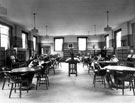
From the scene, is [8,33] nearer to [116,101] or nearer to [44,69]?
[44,69]

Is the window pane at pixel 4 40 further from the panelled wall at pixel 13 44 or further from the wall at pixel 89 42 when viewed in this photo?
the wall at pixel 89 42

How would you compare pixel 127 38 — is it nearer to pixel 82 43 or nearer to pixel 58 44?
pixel 82 43

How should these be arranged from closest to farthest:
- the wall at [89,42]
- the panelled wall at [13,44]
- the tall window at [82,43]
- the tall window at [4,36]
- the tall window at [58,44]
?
the panelled wall at [13,44] < the tall window at [4,36] < the wall at [89,42] < the tall window at [82,43] < the tall window at [58,44]

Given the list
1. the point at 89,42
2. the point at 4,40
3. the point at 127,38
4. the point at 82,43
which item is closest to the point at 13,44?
the point at 4,40

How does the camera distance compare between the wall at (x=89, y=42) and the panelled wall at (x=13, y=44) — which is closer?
the panelled wall at (x=13, y=44)

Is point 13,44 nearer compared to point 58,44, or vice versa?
point 13,44

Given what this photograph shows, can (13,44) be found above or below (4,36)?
below

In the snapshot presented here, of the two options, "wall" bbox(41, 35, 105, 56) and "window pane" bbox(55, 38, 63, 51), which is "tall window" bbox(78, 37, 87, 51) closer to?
"wall" bbox(41, 35, 105, 56)

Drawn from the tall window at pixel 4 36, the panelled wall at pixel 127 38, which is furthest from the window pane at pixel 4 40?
the panelled wall at pixel 127 38

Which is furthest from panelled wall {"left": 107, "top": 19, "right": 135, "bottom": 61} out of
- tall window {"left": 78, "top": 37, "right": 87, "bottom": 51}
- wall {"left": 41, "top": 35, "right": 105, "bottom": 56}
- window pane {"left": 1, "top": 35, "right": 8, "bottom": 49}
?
window pane {"left": 1, "top": 35, "right": 8, "bottom": 49}

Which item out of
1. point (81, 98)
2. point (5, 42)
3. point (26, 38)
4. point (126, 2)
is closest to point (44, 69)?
point (81, 98)

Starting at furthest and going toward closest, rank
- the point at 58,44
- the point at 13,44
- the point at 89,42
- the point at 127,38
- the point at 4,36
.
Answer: the point at 58,44
the point at 89,42
the point at 13,44
the point at 127,38
the point at 4,36

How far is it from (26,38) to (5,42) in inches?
165

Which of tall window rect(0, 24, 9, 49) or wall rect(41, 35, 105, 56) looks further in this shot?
wall rect(41, 35, 105, 56)
